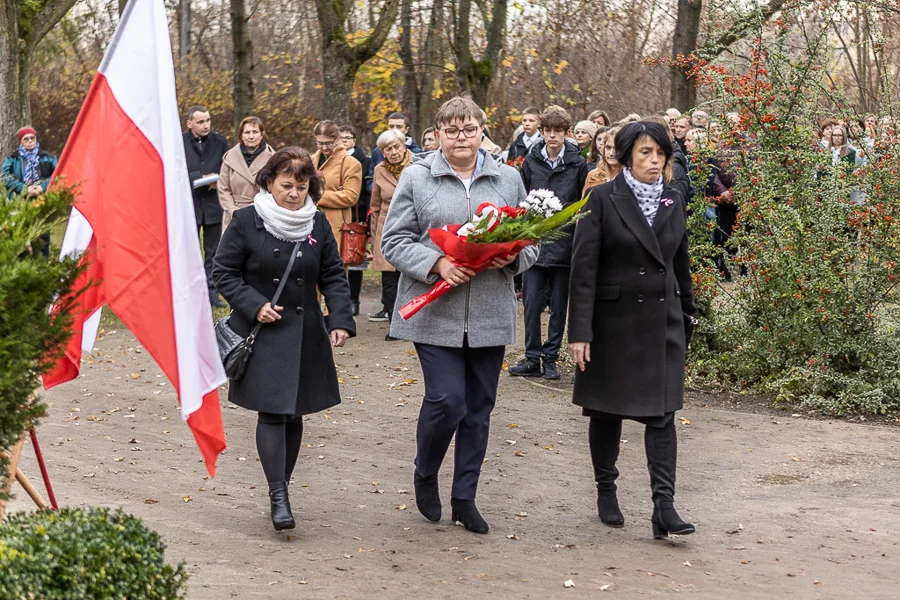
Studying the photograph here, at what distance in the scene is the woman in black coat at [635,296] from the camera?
240 inches

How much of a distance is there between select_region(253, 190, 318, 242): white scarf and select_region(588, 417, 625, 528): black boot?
70.4 inches

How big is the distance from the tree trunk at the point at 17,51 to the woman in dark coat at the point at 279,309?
11.7 m

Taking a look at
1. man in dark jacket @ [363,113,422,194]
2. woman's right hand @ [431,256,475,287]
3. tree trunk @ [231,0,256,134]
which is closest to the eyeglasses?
woman's right hand @ [431,256,475,287]

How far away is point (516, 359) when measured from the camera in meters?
11.2

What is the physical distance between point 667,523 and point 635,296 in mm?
1123

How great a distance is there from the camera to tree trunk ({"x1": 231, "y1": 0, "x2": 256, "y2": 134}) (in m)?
19.1

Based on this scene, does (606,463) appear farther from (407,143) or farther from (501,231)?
(407,143)

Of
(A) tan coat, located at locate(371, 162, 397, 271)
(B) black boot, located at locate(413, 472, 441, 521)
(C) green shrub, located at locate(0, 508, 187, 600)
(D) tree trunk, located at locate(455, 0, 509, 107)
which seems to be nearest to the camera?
(C) green shrub, located at locate(0, 508, 187, 600)

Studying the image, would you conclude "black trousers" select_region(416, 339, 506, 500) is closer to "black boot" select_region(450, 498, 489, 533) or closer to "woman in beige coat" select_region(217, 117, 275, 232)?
"black boot" select_region(450, 498, 489, 533)

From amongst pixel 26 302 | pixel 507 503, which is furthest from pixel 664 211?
pixel 26 302

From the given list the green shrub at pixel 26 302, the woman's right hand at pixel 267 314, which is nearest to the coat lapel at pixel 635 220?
the woman's right hand at pixel 267 314

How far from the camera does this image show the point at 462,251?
5.91 m

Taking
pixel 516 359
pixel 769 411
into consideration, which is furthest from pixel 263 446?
pixel 516 359

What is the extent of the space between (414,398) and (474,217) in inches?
156
